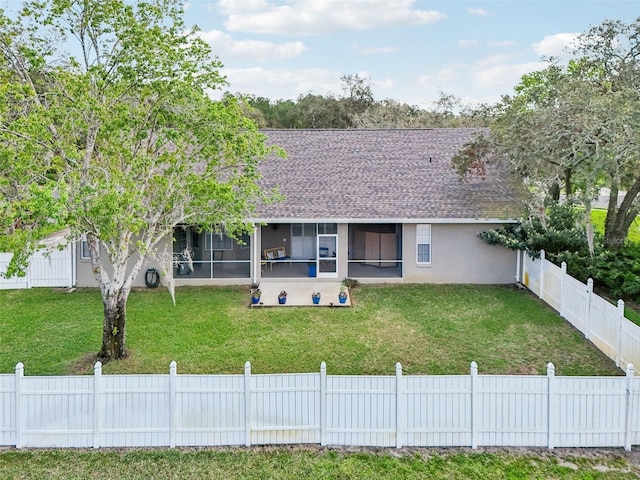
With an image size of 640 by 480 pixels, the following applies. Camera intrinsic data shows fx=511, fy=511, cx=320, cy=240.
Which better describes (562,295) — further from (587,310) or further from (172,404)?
(172,404)

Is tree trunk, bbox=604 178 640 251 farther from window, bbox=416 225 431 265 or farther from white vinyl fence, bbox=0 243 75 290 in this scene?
white vinyl fence, bbox=0 243 75 290

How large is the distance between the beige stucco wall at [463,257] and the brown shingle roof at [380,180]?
0.67 meters

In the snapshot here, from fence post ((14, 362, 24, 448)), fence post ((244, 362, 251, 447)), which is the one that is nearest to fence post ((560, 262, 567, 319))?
fence post ((244, 362, 251, 447))

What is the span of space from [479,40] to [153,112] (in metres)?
21.3

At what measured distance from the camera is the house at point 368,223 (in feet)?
60.8

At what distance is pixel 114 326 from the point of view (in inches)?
440

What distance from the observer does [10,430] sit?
26.2 feet

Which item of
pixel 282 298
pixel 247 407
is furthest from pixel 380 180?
pixel 247 407

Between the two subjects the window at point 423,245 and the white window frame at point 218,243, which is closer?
the window at point 423,245

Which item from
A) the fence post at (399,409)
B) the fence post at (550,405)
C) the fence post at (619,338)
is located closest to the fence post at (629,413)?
the fence post at (550,405)

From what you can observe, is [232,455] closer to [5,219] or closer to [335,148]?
[5,219]

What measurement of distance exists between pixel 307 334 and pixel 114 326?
470 cm

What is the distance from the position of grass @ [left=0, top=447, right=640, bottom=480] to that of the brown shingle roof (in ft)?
36.4

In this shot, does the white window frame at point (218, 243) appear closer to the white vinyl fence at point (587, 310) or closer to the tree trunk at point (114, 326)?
the tree trunk at point (114, 326)
